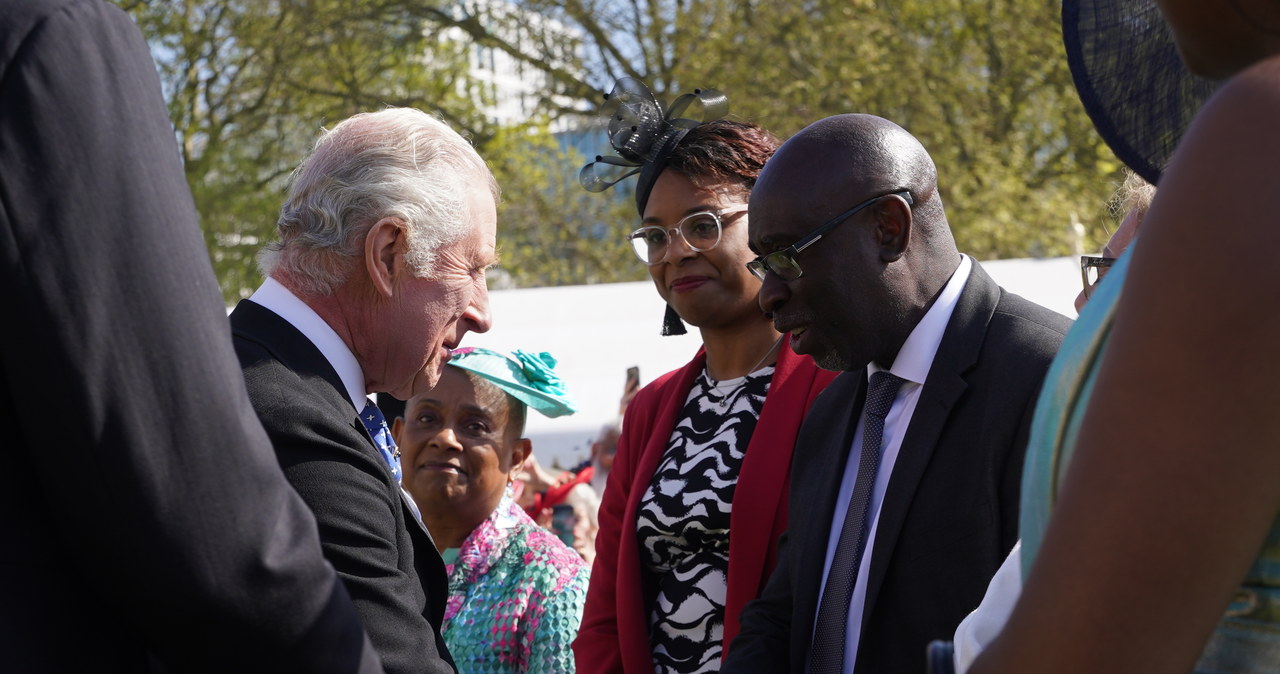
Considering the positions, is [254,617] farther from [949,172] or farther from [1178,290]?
[949,172]

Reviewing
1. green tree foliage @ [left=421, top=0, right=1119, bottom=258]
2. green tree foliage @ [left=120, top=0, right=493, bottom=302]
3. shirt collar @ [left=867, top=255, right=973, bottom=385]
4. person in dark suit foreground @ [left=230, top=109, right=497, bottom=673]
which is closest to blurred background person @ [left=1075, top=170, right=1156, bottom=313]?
shirt collar @ [left=867, top=255, right=973, bottom=385]

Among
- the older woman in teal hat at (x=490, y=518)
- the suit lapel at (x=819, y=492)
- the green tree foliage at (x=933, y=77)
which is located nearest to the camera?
the suit lapel at (x=819, y=492)

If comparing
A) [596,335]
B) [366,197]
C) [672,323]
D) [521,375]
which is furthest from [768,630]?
[596,335]

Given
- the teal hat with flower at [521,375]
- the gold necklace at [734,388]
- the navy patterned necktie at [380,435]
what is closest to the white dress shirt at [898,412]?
the gold necklace at [734,388]

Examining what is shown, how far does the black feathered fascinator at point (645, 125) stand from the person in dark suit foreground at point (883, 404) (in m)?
0.96

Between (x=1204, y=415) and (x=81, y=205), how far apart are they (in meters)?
1.04

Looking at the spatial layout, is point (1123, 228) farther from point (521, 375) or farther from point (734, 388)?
point (521, 375)

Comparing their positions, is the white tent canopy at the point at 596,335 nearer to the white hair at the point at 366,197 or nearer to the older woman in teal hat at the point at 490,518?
the older woman in teal hat at the point at 490,518

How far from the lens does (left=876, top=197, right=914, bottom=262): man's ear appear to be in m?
2.75

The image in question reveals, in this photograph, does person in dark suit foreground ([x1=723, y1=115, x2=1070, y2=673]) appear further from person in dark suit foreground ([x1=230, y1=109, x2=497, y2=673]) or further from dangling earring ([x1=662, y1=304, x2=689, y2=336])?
dangling earring ([x1=662, y1=304, x2=689, y2=336])

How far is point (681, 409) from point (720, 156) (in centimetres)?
77

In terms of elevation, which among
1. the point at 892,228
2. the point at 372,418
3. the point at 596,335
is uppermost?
the point at 892,228

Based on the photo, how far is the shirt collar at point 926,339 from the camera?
2652 millimetres

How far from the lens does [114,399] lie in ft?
4.10
